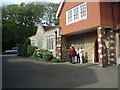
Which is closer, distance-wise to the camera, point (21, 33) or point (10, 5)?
point (21, 33)

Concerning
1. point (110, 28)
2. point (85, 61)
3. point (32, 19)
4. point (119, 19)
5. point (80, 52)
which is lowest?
point (85, 61)

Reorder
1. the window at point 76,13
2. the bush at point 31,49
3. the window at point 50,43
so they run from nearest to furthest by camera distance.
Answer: the window at point 76,13
the window at point 50,43
the bush at point 31,49

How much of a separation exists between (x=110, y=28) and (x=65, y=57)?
6.91 metres

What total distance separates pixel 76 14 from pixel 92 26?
9.24 feet

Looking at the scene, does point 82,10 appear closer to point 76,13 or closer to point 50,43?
point 76,13

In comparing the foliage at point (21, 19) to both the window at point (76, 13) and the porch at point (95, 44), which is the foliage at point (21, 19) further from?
the window at point (76, 13)

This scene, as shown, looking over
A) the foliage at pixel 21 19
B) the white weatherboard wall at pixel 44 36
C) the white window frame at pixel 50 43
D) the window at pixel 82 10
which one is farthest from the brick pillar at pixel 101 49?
the foliage at pixel 21 19

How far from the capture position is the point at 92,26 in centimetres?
1361

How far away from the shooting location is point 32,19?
44031mm

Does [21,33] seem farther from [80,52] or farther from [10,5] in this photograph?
[80,52]

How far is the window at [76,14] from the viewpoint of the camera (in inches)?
580

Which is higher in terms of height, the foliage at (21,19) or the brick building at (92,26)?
the foliage at (21,19)

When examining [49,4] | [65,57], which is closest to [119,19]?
[65,57]

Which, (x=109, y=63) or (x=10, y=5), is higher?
(x=10, y=5)
